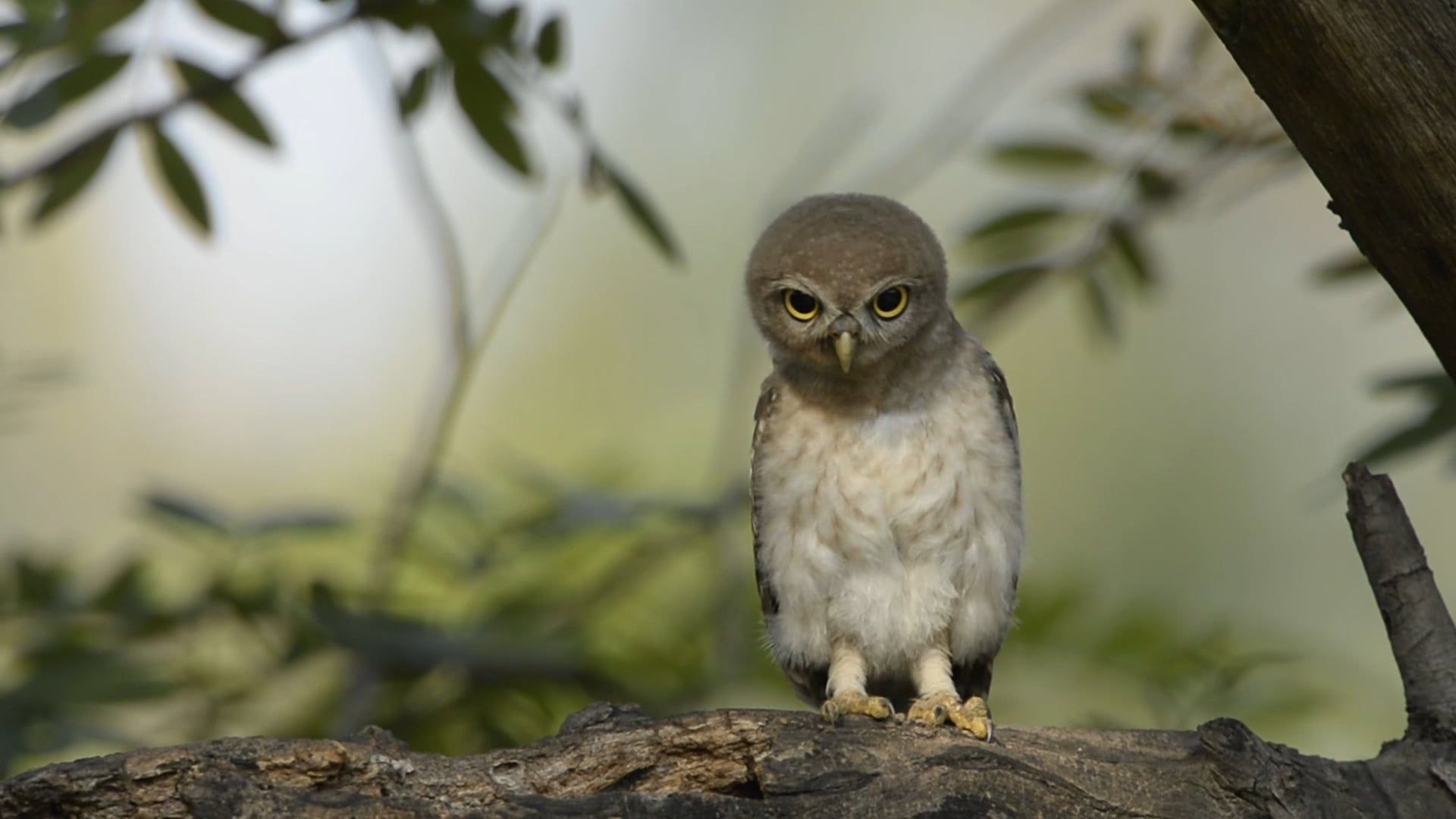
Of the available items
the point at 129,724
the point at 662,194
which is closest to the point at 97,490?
the point at 662,194

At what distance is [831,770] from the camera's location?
2807 millimetres

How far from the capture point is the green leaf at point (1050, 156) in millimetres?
4430

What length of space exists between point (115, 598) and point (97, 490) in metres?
5.67

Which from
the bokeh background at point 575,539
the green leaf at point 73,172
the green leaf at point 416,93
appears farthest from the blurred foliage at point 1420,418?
the green leaf at point 73,172

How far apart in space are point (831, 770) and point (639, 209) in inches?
61.4

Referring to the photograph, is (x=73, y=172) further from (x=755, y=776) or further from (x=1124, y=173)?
(x=1124, y=173)

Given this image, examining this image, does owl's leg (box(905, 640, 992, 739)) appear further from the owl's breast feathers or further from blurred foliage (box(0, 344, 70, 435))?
blurred foliage (box(0, 344, 70, 435))

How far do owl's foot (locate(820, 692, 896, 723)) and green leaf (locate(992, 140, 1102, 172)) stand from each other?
5.87 ft

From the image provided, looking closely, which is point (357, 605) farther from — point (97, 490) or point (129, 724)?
point (97, 490)

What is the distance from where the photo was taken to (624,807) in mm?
2643

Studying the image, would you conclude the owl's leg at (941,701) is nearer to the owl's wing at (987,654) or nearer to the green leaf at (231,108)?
the owl's wing at (987,654)

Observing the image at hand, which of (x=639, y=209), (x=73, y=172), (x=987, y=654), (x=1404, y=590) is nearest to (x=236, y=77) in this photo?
(x=73, y=172)

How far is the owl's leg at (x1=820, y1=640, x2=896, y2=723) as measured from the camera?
3.37m

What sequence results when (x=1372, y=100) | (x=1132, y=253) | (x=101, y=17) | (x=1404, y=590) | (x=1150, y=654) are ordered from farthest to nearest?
(x=1150, y=654) < (x=1132, y=253) < (x=101, y=17) < (x=1404, y=590) < (x=1372, y=100)
